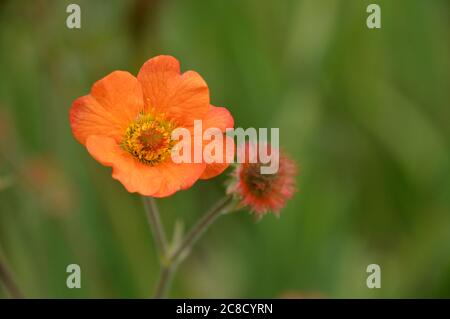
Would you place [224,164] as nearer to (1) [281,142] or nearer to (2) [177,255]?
(2) [177,255]

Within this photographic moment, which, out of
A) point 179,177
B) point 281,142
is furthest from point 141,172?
point 281,142

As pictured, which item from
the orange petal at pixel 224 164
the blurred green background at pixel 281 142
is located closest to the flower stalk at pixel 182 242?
the orange petal at pixel 224 164

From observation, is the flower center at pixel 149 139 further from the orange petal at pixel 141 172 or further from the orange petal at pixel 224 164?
the orange petal at pixel 224 164

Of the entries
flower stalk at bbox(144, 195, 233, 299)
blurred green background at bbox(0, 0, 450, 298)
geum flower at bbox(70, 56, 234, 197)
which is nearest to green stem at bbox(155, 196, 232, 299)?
flower stalk at bbox(144, 195, 233, 299)

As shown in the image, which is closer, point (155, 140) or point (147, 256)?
point (155, 140)

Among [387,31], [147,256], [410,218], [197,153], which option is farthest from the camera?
[387,31]
